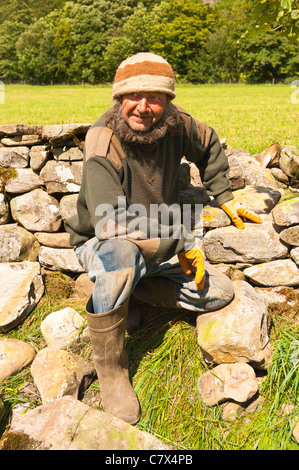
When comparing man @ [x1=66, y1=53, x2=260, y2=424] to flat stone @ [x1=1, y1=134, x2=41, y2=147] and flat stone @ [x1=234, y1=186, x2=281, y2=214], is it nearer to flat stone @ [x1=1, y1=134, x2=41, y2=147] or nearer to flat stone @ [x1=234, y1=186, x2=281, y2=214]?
flat stone @ [x1=234, y1=186, x2=281, y2=214]

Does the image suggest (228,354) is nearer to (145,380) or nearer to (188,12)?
(145,380)

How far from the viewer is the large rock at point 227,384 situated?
7.93 feet

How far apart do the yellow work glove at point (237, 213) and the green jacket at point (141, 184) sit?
72 millimetres

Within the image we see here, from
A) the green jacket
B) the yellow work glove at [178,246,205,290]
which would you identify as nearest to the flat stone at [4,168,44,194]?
the green jacket

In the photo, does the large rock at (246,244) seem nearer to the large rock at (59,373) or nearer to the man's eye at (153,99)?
the man's eye at (153,99)

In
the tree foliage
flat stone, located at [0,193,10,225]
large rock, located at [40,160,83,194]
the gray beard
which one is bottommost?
flat stone, located at [0,193,10,225]

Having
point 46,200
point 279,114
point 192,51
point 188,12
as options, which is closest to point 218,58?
point 192,51

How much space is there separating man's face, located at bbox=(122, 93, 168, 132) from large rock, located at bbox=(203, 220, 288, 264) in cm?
110

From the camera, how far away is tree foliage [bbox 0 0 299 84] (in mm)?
37562

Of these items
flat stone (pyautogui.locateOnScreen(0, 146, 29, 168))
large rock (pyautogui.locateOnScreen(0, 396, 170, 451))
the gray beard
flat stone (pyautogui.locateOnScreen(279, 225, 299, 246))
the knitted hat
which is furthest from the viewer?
flat stone (pyautogui.locateOnScreen(0, 146, 29, 168))

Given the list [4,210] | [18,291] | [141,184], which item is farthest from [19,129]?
[141,184]

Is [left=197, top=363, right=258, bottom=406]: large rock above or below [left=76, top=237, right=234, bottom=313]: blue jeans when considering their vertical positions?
below

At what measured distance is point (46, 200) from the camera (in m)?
3.69

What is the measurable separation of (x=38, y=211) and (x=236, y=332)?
2.10 meters
